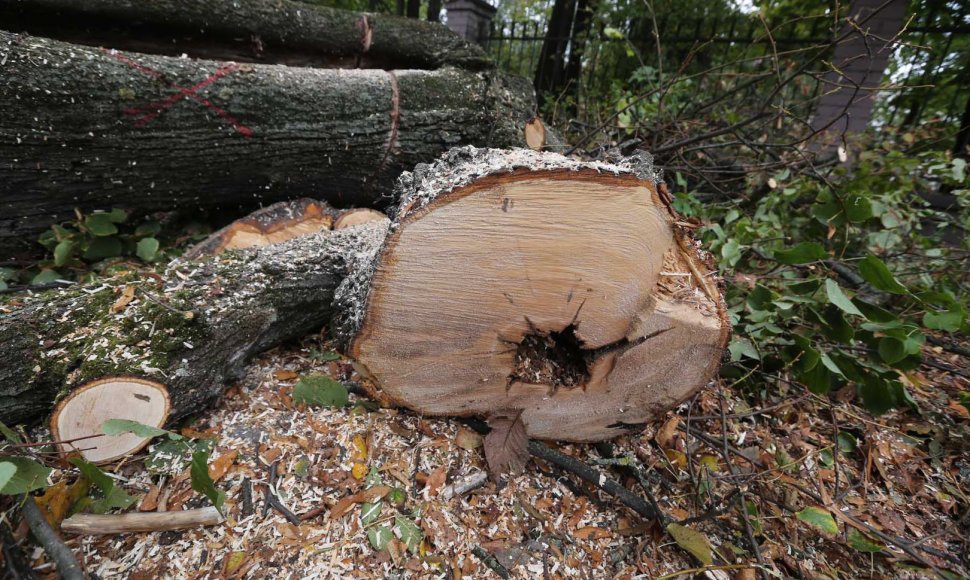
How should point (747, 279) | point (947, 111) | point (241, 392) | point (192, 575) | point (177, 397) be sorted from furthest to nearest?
point (947, 111)
point (747, 279)
point (241, 392)
point (177, 397)
point (192, 575)

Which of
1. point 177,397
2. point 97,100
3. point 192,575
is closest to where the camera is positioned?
point 192,575

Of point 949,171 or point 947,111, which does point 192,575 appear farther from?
point 947,111

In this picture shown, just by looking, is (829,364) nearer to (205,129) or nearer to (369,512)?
(369,512)

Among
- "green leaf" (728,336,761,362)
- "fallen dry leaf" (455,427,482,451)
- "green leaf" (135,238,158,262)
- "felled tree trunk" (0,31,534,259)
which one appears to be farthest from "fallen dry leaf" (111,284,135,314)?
"green leaf" (728,336,761,362)

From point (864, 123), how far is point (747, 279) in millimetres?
3787

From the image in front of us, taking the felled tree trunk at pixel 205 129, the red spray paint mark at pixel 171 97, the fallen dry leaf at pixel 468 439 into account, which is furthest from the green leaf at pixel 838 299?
the red spray paint mark at pixel 171 97

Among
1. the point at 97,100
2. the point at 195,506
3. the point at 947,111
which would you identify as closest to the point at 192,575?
the point at 195,506

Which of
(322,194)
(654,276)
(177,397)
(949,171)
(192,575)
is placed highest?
(949,171)

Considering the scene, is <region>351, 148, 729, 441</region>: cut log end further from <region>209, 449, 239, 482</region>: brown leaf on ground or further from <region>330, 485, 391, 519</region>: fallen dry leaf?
<region>209, 449, 239, 482</region>: brown leaf on ground

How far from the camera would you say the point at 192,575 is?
3.65 feet

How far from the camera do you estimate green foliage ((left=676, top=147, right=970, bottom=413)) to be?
1.54 m

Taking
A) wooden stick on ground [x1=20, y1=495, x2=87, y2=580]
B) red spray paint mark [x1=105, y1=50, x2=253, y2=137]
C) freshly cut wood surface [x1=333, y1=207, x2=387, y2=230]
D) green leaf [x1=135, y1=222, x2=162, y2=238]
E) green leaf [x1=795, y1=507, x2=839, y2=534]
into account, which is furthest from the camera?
freshly cut wood surface [x1=333, y1=207, x2=387, y2=230]

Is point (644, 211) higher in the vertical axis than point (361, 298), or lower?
higher

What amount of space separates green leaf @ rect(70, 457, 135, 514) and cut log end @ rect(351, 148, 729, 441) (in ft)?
2.08
